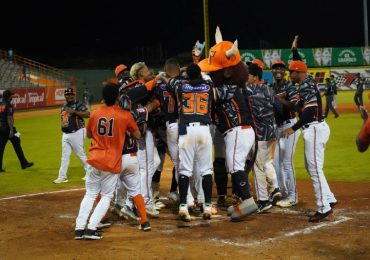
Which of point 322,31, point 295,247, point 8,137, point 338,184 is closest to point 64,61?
point 322,31

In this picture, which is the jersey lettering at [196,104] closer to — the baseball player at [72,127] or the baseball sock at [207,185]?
the baseball sock at [207,185]

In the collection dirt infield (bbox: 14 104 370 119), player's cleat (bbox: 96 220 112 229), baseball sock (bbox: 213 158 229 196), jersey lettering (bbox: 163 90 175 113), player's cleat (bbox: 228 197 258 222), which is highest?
jersey lettering (bbox: 163 90 175 113)

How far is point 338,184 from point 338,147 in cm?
573

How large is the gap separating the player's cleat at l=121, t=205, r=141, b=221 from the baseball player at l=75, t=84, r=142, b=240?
105 centimetres

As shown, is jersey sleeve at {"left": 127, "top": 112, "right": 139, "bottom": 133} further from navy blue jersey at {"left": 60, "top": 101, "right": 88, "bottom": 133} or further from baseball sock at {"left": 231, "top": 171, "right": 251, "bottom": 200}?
navy blue jersey at {"left": 60, "top": 101, "right": 88, "bottom": 133}

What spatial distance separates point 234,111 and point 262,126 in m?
1.07

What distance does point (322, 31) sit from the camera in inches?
2633

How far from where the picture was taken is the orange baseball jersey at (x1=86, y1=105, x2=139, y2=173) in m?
6.91

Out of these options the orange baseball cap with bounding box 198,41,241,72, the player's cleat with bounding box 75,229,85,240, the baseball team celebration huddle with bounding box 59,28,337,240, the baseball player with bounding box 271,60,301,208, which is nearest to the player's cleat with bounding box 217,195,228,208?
the baseball team celebration huddle with bounding box 59,28,337,240

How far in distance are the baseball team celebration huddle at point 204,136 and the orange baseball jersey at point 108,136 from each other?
0.01 meters

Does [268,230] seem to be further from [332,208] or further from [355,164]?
[355,164]

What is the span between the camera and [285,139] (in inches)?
350

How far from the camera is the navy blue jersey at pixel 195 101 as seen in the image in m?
7.63

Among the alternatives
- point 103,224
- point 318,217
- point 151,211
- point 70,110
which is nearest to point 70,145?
point 70,110
